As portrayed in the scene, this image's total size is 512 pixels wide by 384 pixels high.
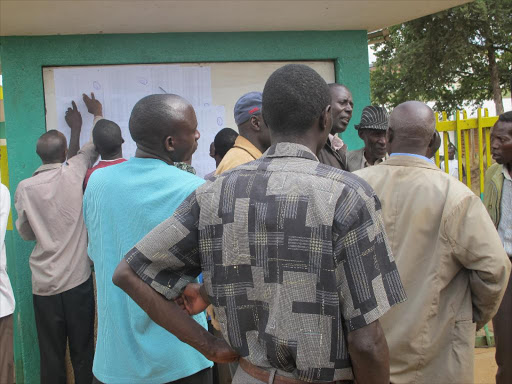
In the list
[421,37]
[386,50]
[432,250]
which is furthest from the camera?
[386,50]

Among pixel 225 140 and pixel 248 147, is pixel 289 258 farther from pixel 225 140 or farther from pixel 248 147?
pixel 225 140

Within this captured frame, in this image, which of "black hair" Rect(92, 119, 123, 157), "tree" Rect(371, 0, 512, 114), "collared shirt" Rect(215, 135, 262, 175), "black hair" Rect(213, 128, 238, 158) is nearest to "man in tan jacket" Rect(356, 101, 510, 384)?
"collared shirt" Rect(215, 135, 262, 175)

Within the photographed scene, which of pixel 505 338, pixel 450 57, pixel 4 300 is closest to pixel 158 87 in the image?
pixel 4 300

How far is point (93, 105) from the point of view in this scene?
504 centimetres

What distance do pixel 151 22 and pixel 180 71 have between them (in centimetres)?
60

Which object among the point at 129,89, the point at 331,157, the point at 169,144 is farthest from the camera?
the point at 129,89

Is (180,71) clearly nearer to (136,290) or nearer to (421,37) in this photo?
(136,290)

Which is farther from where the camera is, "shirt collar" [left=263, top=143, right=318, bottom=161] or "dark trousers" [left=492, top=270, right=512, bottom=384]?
"dark trousers" [left=492, top=270, right=512, bottom=384]

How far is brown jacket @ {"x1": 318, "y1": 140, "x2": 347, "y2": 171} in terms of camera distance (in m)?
4.08

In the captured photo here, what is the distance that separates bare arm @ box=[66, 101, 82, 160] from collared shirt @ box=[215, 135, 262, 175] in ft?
6.92

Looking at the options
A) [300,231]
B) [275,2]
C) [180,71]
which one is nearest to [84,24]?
[180,71]

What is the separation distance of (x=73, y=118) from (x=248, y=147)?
2308mm

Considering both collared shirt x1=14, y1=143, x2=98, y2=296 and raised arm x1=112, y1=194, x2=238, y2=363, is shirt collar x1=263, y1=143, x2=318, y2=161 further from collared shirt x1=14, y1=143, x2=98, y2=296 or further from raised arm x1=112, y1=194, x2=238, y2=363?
collared shirt x1=14, y1=143, x2=98, y2=296

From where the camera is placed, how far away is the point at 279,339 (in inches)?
63.5
